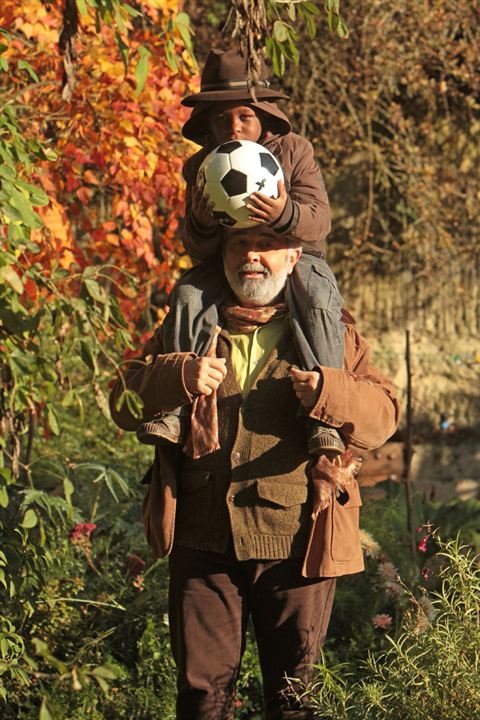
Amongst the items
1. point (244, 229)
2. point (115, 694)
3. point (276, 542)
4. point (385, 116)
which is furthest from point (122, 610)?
point (385, 116)

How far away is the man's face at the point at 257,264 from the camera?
3701 millimetres

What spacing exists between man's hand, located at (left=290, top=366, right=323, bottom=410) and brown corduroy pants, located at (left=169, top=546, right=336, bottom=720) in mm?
503

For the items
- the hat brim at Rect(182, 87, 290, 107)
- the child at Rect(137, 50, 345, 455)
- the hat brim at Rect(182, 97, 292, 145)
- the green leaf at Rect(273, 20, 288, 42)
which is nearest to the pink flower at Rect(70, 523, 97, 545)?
the child at Rect(137, 50, 345, 455)

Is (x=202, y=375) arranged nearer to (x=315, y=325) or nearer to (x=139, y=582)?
(x=315, y=325)

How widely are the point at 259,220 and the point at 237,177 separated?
5.7 inches

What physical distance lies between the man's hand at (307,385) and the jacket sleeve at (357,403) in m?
0.02

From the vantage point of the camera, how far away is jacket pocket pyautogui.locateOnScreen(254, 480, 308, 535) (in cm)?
359

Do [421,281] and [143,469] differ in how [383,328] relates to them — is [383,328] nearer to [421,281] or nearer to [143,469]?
[421,281]

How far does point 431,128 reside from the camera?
887 cm

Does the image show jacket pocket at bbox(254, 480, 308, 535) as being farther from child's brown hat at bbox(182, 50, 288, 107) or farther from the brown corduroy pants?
child's brown hat at bbox(182, 50, 288, 107)

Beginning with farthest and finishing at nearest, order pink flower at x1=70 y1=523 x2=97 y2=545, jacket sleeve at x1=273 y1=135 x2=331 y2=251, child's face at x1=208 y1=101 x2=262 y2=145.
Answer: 1. pink flower at x1=70 y1=523 x2=97 y2=545
2. child's face at x1=208 y1=101 x2=262 y2=145
3. jacket sleeve at x1=273 y1=135 x2=331 y2=251

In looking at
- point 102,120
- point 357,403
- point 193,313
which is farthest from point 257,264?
point 102,120

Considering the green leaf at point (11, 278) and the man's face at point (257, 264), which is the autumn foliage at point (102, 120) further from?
the green leaf at point (11, 278)

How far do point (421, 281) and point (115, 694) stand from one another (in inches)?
193
